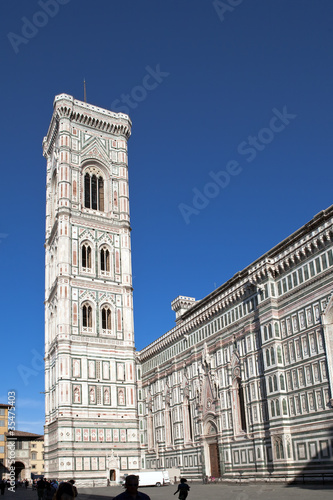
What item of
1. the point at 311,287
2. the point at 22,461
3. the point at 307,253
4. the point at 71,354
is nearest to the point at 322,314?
the point at 311,287

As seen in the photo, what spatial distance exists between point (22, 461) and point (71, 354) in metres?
44.8

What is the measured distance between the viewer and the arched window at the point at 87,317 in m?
53.1

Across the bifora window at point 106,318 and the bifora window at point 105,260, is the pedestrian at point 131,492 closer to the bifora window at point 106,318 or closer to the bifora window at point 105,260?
the bifora window at point 106,318

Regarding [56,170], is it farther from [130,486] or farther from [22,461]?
[130,486]

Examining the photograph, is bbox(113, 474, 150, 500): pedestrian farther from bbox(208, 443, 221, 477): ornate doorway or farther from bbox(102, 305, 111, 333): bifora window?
bbox(102, 305, 111, 333): bifora window

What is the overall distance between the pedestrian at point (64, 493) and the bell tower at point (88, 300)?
42151 millimetres

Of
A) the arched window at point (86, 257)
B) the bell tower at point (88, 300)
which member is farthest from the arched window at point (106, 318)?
the arched window at point (86, 257)

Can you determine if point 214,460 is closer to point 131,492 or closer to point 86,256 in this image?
point 86,256

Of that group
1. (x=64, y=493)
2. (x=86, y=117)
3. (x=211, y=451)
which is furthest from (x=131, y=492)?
(x=86, y=117)

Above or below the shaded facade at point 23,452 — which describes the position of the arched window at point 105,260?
above

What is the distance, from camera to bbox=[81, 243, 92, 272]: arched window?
2175 inches

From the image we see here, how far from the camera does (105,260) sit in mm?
56750

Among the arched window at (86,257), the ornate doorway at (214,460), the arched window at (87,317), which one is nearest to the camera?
the ornate doorway at (214,460)

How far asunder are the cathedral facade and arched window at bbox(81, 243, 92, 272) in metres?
0.17
